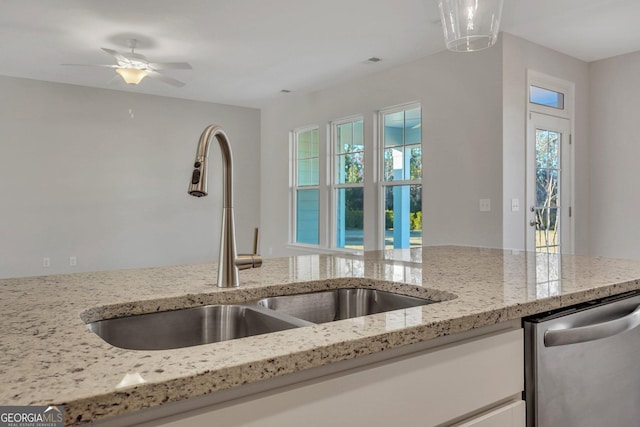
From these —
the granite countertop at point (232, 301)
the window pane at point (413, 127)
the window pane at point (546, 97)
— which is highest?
the window pane at point (546, 97)

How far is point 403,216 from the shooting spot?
17.4ft

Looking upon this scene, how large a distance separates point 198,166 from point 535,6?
11.4ft

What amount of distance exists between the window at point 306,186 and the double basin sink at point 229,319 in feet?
16.7

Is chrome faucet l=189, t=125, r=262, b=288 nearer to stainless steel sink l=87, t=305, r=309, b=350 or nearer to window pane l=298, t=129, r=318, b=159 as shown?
stainless steel sink l=87, t=305, r=309, b=350

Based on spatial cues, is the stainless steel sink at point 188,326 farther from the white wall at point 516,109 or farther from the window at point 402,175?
the window at point 402,175

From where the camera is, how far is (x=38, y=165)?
566cm

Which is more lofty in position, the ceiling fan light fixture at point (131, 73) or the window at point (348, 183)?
the ceiling fan light fixture at point (131, 73)

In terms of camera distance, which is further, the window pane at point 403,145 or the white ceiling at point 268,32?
the window pane at point 403,145

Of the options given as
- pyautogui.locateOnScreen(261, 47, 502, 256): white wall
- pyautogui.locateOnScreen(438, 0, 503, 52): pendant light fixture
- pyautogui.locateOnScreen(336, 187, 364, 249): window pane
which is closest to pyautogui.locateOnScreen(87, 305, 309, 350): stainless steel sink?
pyautogui.locateOnScreen(438, 0, 503, 52): pendant light fixture

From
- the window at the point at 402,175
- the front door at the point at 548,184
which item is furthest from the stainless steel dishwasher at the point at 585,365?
the window at the point at 402,175

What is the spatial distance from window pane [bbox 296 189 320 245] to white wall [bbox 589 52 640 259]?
3.36 m

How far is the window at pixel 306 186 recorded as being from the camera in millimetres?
6547

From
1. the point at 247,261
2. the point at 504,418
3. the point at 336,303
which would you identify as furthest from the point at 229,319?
the point at 504,418

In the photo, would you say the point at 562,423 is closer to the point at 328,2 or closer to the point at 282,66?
the point at 328,2
